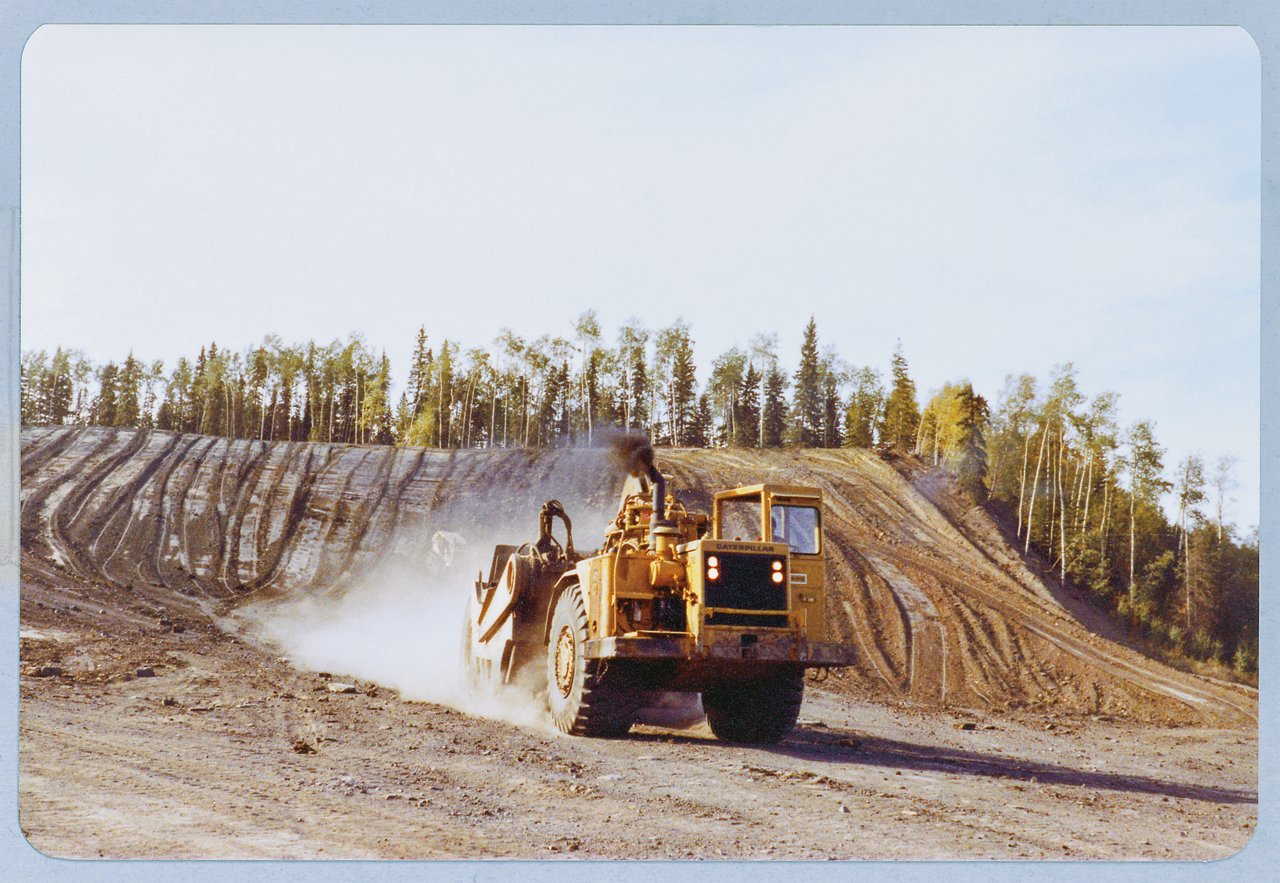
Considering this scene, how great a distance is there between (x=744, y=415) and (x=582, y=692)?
5129mm

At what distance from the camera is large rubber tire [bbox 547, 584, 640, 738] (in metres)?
11.2

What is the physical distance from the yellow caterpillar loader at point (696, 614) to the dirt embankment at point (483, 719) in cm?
54

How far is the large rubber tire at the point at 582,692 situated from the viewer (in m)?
11.2

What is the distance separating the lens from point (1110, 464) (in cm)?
1520

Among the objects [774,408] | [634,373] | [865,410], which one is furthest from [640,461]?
[865,410]

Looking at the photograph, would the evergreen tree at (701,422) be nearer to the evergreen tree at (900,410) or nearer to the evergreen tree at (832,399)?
the evergreen tree at (832,399)

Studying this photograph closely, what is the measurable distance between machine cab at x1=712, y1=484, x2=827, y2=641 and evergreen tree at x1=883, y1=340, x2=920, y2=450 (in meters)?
2.68

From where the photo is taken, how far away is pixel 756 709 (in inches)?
476

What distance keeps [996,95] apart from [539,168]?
4.41 m

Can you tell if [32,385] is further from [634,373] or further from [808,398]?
[808,398]

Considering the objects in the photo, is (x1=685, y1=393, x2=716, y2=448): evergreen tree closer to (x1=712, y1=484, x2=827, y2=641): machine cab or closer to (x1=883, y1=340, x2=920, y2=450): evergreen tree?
(x1=883, y1=340, x2=920, y2=450): evergreen tree

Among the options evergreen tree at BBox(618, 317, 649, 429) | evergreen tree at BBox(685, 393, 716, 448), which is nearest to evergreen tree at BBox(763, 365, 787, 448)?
evergreen tree at BBox(685, 393, 716, 448)

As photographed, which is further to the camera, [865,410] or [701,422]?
[865,410]

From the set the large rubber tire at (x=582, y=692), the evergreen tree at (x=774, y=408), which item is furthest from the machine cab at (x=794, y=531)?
the evergreen tree at (x=774, y=408)
